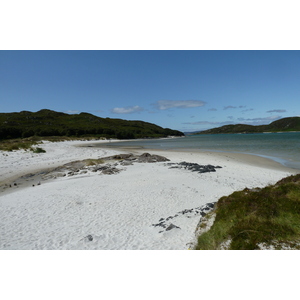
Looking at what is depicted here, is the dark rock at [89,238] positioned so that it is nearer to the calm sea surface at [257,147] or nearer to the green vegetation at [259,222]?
the green vegetation at [259,222]

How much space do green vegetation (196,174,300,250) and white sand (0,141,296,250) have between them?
48.9 inches

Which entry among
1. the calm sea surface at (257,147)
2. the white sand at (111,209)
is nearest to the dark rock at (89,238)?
the white sand at (111,209)

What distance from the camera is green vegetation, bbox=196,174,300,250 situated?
4918 mm

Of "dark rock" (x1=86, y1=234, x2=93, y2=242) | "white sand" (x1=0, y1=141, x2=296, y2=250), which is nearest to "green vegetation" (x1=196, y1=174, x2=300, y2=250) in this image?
"white sand" (x1=0, y1=141, x2=296, y2=250)

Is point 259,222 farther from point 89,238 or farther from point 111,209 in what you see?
point 111,209

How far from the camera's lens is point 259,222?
563cm

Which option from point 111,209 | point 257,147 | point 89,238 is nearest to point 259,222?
point 89,238

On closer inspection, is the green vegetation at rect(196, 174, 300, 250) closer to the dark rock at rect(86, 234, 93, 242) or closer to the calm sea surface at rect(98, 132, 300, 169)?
the dark rock at rect(86, 234, 93, 242)

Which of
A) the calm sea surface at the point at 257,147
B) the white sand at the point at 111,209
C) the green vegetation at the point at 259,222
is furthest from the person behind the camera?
the calm sea surface at the point at 257,147

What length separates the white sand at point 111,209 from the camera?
6.88 m

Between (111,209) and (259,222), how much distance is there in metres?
6.82

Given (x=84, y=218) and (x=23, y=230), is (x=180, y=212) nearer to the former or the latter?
(x=84, y=218)

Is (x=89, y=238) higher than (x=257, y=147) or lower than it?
lower

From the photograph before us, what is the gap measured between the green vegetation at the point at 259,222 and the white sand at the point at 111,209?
124 cm
